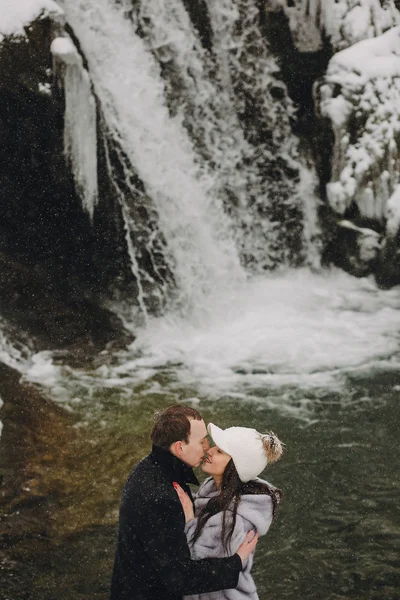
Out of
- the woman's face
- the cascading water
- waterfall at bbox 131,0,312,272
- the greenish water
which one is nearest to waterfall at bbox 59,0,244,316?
the cascading water

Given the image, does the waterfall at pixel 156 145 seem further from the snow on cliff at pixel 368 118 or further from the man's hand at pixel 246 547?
the man's hand at pixel 246 547

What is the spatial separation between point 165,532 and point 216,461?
32 cm

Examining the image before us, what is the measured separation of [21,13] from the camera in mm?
8031

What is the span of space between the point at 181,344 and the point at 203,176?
2414 millimetres

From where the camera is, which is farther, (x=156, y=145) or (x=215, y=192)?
(x=215, y=192)

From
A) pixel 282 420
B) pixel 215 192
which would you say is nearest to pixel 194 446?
pixel 282 420

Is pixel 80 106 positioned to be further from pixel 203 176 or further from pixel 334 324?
pixel 334 324

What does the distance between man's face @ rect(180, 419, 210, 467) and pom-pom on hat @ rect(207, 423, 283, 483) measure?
0.22ft

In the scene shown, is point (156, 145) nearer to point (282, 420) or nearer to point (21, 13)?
point (21, 13)

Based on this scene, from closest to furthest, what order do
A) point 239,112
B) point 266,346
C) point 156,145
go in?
point 266,346
point 156,145
point 239,112

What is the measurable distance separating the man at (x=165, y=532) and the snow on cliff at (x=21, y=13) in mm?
6389

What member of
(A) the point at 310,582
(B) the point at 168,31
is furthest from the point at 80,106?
(A) the point at 310,582

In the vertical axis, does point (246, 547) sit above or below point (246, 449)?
below

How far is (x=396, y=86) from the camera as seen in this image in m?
9.35
